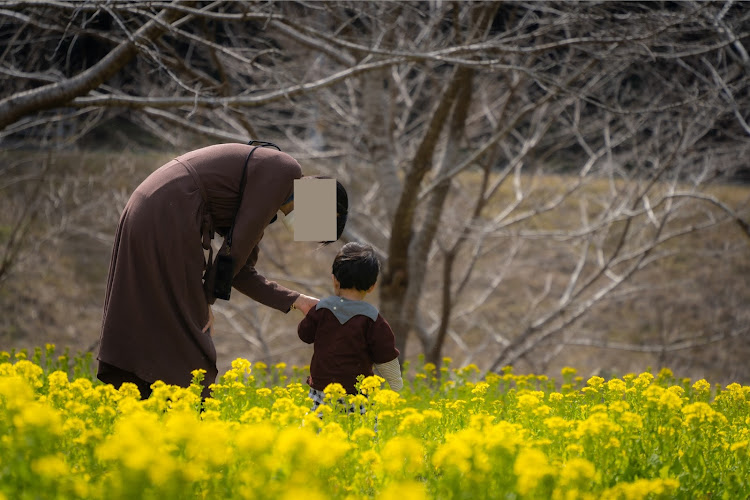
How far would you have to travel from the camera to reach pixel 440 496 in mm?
2211

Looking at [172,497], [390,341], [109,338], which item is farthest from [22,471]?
[390,341]

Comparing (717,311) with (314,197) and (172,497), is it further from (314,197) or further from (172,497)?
(172,497)

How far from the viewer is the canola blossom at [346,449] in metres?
1.83

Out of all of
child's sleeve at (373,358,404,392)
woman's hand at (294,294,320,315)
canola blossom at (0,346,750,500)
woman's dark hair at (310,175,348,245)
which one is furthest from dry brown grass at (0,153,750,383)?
canola blossom at (0,346,750,500)

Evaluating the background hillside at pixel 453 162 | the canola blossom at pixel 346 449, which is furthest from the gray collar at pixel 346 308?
the background hillside at pixel 453 162

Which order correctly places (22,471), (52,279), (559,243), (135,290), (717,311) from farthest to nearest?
(52,279)
(559,243)
(717,311)
(135,290)
(22,471)

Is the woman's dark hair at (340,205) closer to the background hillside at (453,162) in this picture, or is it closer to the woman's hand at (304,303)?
the woman's hand at (304,303)

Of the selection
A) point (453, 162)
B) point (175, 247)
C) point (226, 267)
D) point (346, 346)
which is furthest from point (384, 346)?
point (453, 162)

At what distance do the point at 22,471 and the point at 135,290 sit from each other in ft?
4.33

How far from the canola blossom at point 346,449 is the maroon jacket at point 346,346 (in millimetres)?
236

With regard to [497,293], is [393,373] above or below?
above

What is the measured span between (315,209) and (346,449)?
1.32 meters

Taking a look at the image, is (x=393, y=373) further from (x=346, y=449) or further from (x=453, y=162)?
(x=453, y=162)

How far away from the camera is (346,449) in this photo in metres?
2.14
